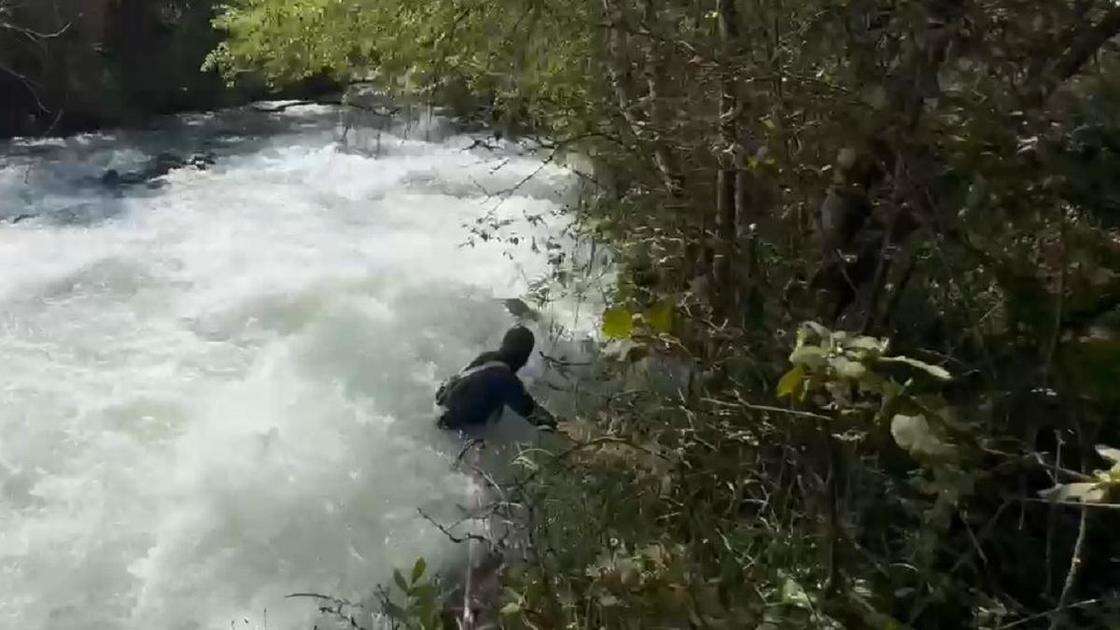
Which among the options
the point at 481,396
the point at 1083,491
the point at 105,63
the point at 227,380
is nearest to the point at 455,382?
the point at 481,396

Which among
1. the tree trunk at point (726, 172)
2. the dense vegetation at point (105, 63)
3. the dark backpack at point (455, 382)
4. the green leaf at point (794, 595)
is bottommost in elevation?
the dense vegetation at point (105, 63)

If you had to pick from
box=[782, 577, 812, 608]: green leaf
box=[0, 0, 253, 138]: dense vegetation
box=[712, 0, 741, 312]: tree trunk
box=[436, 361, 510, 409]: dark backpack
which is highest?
box=[712, 0, 741, 312]: tree trunk

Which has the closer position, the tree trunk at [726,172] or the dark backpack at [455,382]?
the tree trunk at [726,172]

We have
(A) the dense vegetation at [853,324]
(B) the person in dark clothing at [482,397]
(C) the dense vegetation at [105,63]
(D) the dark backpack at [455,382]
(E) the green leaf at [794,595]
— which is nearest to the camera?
(A) the dense vegetation at [853,324]

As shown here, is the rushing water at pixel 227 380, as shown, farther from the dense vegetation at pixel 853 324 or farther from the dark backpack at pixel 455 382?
the dense vegetation at pixel 853 324

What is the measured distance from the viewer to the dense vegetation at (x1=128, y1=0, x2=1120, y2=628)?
1387 mm

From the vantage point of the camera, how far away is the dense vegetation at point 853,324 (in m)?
1.39

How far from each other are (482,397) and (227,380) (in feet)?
5.31

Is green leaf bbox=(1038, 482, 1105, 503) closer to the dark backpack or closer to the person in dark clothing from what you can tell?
the person in dark clothing

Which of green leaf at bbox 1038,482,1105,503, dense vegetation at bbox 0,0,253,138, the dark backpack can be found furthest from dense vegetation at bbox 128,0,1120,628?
dense vegetation at bbox 0,0,253,138

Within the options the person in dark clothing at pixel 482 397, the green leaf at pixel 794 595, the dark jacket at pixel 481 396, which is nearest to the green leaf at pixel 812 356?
the green leaf at pixel 794 595

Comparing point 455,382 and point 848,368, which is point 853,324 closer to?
point 848,368

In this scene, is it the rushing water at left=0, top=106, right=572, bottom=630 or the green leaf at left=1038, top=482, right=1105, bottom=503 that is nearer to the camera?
the green leaf at left=1038, top=482, right=1105, bottom=503

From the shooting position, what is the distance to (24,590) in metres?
3.71
